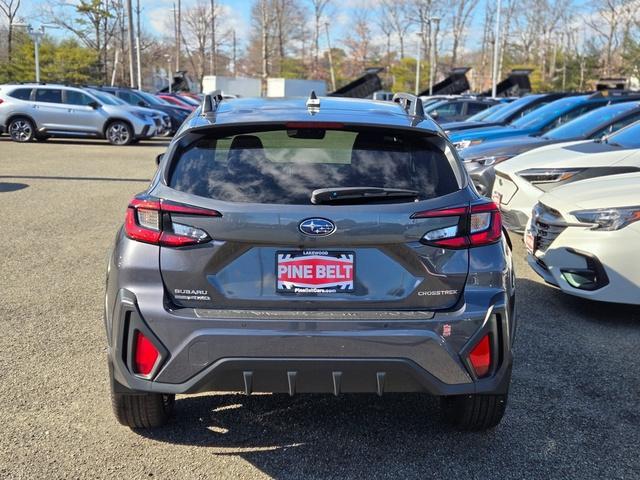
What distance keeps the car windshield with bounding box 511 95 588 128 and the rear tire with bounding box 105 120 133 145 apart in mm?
12575

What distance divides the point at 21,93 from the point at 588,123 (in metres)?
16.2

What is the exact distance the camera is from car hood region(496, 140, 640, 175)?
664 cm

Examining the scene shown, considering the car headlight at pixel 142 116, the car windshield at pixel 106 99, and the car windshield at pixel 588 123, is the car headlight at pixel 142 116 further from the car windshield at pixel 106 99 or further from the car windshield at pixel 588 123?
the car windshield at pixel 588 123

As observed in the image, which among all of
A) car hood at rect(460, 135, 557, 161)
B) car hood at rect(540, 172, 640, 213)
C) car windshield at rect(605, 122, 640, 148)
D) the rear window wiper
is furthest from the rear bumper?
car hood at rect(460, 135, 557, 161)

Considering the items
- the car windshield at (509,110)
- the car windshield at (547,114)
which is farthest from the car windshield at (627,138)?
the car windshield at (509,110)

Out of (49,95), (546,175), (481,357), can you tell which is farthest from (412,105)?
(49,95)

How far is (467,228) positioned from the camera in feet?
9.16

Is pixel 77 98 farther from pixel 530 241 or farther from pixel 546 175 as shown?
pixel 530 241

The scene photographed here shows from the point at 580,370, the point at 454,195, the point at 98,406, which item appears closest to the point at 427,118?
the point at 454,195

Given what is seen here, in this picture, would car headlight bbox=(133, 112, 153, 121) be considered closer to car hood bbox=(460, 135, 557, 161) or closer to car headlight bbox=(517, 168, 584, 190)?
car hood bbox=(460, 135, 557, 161)

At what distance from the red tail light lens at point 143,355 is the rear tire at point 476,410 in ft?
4.70

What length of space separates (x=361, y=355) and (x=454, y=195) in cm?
79

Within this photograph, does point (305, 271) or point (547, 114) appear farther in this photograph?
point (547, 114)

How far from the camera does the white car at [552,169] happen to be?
6637mm
